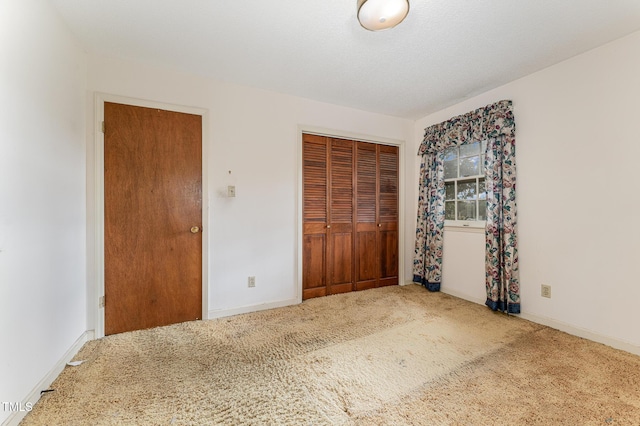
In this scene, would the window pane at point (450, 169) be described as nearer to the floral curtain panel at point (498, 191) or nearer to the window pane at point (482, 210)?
the floral curtain panel at point (498, 191)

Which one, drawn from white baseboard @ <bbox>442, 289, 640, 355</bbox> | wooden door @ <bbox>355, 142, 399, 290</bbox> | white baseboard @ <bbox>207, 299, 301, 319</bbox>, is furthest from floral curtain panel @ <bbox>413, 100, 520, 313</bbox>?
white baseboard @ <bbox>207, 299, 301, 319</bbox>

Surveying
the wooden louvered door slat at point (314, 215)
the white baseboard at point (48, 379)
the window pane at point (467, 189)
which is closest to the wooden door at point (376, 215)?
the wooden louvered door slat at point (314, 215)

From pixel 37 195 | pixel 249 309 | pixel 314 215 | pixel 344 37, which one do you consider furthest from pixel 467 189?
pixel 37 195

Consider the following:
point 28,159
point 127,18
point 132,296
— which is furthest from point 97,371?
point 127,18

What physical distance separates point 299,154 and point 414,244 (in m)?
2.14

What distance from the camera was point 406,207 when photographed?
386 centimetres

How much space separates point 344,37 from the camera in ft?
6.63

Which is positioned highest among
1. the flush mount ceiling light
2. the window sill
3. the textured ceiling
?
the textured ceiling

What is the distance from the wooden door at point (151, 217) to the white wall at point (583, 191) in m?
3.26

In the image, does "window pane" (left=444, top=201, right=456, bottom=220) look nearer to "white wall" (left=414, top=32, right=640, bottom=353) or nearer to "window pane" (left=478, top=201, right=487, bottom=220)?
"window pane" (left=478, top=201, right=487, bottom=220)

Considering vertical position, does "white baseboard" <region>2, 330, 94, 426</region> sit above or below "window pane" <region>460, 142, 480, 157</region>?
below

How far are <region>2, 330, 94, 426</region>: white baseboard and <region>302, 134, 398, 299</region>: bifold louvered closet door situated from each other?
80.0 inches

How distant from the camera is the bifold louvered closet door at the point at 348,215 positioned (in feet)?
Answer: 10.7

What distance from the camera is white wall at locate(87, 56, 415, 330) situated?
8.34ft
